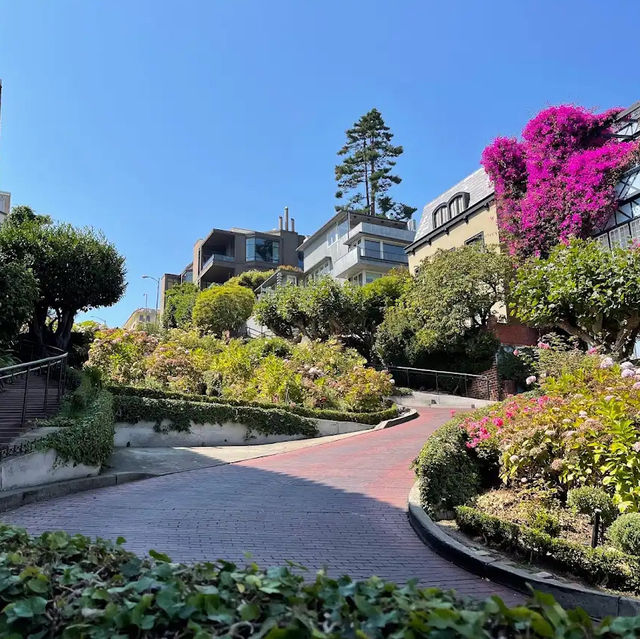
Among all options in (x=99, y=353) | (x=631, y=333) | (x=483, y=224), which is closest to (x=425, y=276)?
(x=483, y=224)

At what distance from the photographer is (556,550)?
4.92 metres

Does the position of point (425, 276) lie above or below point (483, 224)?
below

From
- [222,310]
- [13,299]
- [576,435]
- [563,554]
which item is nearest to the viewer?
[563,554]

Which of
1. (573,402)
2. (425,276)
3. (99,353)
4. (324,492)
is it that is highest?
(425,276)

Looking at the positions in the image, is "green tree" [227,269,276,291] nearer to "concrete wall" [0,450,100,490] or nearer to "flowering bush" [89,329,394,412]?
"flowering bush" [89,329,394,412]

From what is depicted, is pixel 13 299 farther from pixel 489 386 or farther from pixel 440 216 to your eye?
pixel 440 216

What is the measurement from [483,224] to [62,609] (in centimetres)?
2822

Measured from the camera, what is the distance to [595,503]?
5.22 m

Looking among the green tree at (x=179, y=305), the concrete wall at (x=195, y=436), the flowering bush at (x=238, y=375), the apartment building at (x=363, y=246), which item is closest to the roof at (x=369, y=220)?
the apartment building at (x=363, y=246)

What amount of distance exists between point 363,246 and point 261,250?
26.0 meters

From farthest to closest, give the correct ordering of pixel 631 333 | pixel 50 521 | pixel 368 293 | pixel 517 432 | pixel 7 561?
pixel 368 293, pixel 631 333, pixel 517 432, pixel 50 521, pixel 7 561

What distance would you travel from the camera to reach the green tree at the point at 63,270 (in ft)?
74.9

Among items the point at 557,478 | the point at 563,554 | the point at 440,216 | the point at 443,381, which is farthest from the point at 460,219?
the point at 563,554

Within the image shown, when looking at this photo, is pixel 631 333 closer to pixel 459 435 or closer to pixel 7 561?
pixel 459 435
